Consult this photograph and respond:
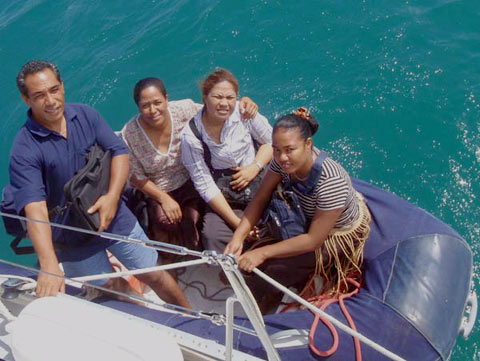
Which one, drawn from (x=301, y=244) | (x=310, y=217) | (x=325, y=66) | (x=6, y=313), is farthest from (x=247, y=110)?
(x=325, y=66)

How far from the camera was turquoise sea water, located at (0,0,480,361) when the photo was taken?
13.4ft

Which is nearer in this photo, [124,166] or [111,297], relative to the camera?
[124,166]

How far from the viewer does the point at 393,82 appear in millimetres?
4605

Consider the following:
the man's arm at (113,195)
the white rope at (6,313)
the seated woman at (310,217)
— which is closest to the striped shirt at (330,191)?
the seated woman at (310,217)

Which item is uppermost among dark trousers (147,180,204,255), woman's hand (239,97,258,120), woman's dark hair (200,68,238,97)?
woman's dark hair (200,68,238,97)

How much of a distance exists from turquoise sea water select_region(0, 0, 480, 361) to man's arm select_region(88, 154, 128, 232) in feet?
7.69

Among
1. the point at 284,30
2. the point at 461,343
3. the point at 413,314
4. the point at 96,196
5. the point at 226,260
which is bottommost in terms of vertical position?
the point at 461,343

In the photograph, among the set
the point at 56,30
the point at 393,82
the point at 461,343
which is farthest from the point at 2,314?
the point at 56,30

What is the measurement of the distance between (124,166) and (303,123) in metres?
0.90

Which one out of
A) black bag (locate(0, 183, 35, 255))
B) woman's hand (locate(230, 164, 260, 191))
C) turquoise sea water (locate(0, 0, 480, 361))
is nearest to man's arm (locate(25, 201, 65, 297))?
black bag (locate(0, 183, 35, 255))

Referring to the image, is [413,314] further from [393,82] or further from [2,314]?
[393,82]

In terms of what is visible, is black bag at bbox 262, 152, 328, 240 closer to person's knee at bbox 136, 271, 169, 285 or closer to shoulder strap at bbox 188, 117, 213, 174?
shoulder strap at bbox 188, 117, 213, 174

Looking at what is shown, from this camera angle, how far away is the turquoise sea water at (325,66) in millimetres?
4074

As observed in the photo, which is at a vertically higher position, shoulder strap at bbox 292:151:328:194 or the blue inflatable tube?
shoulder strap at bbox 292:151:328:194
